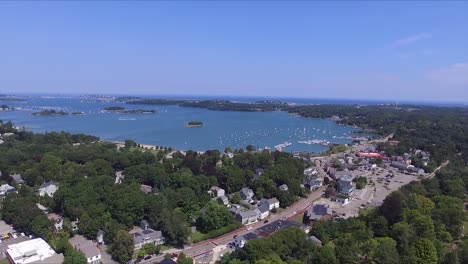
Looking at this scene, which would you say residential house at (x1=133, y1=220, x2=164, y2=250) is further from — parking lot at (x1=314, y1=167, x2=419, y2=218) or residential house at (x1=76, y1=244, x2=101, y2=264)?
parking lot at (x1=314, y1=167, x2=419, y2=218)

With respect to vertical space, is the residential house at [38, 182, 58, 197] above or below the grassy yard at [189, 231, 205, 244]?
above

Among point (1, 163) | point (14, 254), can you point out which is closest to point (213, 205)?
point (14, 254)

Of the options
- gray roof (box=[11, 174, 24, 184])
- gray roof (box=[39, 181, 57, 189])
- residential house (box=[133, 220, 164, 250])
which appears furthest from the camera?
gray roof (box=[11, 174, 24, 184])

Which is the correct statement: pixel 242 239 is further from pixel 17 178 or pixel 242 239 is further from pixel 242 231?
pixel 17 178

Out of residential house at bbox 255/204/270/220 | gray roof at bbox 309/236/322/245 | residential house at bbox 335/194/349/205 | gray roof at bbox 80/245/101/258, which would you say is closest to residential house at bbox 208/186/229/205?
residential house at bbox 255/204/270/220

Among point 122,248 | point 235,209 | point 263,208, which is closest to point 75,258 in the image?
point 122,248

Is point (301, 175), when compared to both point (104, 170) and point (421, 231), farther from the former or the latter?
point (104, 170)
